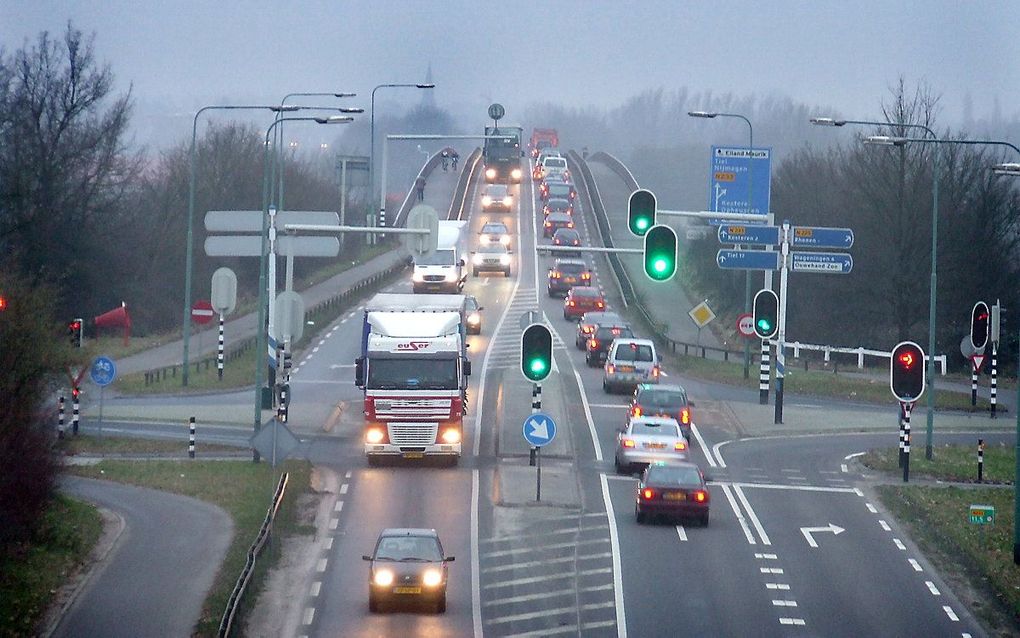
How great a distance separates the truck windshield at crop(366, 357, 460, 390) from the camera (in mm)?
33219

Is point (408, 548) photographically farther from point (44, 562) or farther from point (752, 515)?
point (752, 515)

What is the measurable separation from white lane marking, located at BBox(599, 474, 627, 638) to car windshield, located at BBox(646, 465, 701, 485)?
125 cm

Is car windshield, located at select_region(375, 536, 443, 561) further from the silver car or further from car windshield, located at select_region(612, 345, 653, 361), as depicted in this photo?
car windshield, located at select_region(612, 345, 653, 361)

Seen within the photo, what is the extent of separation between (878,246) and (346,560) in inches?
1770

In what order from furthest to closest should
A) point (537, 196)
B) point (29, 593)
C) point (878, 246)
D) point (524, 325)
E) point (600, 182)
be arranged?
point (600, 182), point (537, 196), point (878, 246), point (524, 325), point (29, 593)

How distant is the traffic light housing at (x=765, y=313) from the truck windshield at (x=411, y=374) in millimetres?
12288

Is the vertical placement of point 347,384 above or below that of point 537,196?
below

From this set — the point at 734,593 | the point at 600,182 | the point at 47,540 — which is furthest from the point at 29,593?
the point at 600,182

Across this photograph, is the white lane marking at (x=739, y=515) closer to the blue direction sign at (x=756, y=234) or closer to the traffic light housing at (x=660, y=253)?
the traffic light housing at (x=660, y=253)

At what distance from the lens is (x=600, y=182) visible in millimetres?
118000

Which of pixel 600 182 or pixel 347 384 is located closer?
pixel 347 384

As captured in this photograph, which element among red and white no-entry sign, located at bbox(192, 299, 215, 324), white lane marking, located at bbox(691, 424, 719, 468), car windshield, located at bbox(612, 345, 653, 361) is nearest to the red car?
car windshield, located at bbox(612, 345, 653, 361)

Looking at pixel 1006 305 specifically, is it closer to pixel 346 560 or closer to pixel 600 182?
pixel 346 560

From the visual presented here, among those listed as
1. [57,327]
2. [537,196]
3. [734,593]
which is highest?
[537,196]
